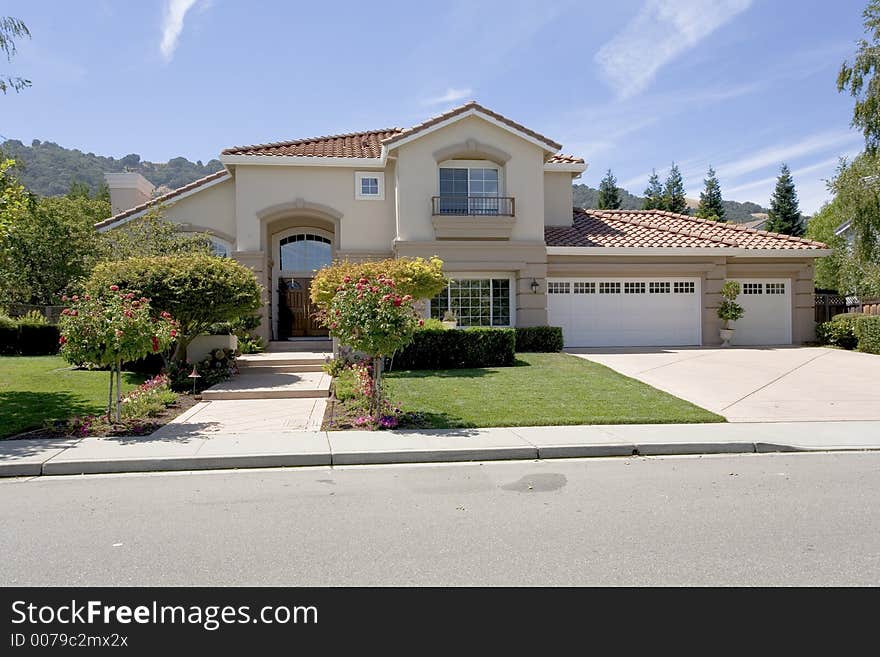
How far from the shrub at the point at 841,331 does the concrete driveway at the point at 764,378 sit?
81 cm

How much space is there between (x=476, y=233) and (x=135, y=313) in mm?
12181

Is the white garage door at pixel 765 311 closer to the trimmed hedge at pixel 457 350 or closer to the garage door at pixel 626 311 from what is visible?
the garage door at pixel 626 311

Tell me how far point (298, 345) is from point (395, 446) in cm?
1250

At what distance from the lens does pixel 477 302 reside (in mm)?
20688

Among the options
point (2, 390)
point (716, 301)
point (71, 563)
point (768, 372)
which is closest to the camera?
point (71, 563)

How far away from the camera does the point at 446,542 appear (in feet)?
16.6

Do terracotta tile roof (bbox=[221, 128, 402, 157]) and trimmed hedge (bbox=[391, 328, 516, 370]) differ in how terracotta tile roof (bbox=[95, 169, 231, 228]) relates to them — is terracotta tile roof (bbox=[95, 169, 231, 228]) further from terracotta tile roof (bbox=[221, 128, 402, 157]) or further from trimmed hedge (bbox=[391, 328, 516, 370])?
trimmed hedge (bbox=[391, 328, 516, 370])

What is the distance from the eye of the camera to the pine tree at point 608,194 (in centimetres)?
5216

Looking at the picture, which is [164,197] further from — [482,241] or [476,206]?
[482,241]

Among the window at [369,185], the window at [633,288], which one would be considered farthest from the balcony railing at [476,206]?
the window at [633,288]

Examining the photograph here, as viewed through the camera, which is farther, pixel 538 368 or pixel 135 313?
pixel 538 368

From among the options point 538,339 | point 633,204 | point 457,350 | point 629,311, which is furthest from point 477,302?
point 633,204
